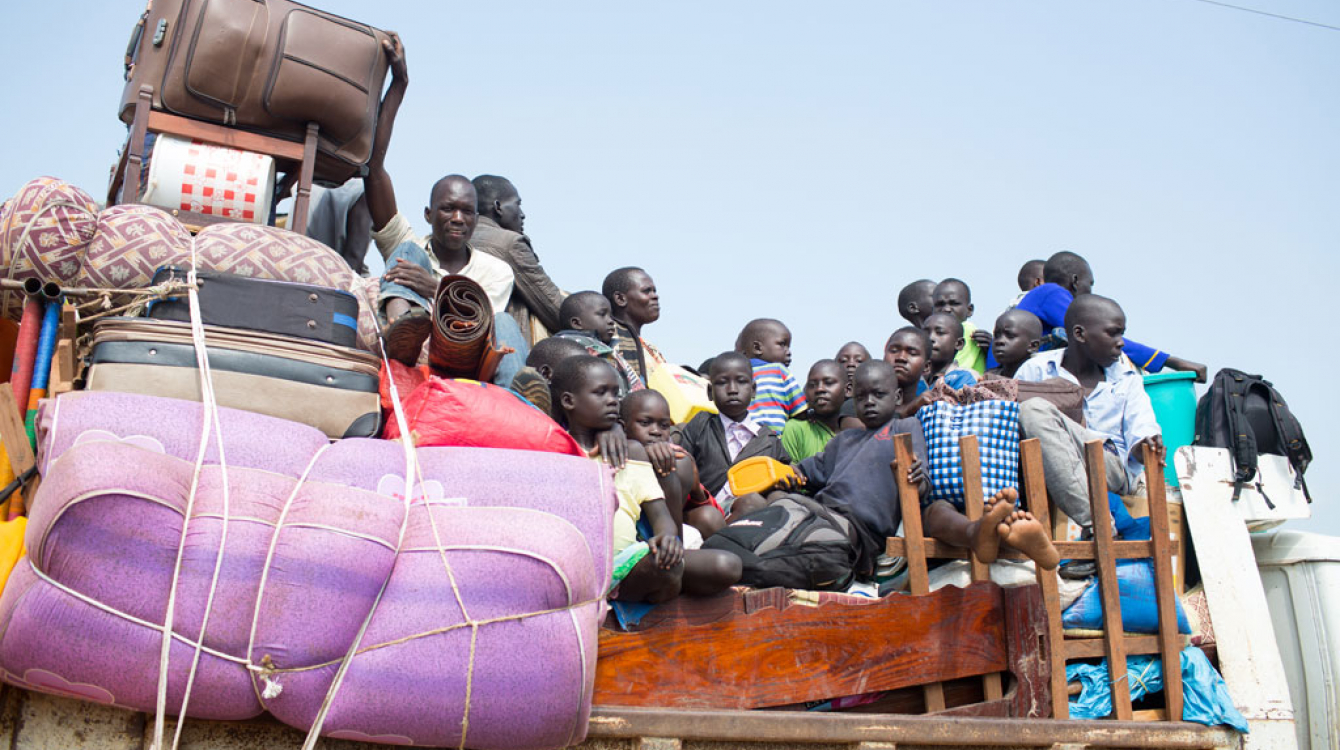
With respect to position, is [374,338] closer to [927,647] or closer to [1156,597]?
[927,647]

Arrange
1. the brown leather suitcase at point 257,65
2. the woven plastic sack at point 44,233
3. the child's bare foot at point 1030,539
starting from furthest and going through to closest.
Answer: the brown leather suitcase at point 257,65, the child's bare foot at point 1030,539, the woven plastic sack at point 44,233

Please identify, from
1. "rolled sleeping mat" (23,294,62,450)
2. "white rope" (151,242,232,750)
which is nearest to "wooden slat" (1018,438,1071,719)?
"white rope" (151,242,232,750)

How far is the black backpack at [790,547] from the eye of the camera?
381 cm

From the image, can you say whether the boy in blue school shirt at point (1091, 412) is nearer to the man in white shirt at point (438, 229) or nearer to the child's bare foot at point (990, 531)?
the child's bare foot at point (990, 531)

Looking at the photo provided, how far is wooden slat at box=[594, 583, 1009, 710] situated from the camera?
332 cm

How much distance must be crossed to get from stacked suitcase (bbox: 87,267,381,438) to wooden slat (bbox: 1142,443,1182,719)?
2.69 meters

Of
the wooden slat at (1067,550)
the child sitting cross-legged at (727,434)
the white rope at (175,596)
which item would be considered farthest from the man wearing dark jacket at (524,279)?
the white rope at (175,596)

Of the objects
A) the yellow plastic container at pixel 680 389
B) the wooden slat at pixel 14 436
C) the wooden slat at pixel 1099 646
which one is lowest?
the wooden slat at pixel 1099 646

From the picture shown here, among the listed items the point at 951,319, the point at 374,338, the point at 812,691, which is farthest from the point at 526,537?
the point at 951,319

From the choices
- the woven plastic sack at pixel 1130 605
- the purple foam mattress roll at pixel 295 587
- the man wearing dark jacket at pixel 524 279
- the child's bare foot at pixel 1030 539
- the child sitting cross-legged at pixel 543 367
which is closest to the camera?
the purple foam mattress roll at pixel 295 587

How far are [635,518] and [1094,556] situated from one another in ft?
5.30

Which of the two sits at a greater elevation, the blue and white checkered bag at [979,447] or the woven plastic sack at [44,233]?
the woven plastic sack at [44,233]

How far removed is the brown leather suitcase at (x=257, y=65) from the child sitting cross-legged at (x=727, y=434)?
2.01 m

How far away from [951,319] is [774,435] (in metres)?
1.80
